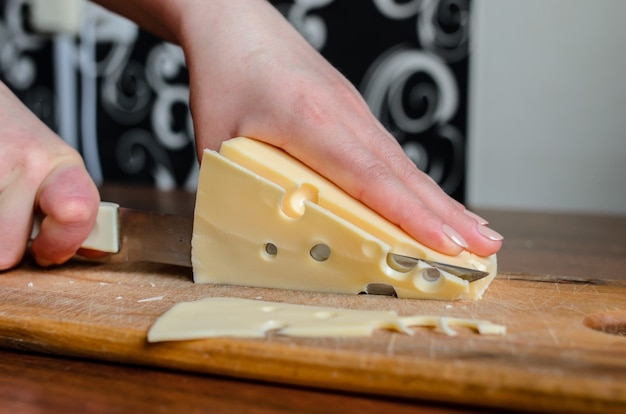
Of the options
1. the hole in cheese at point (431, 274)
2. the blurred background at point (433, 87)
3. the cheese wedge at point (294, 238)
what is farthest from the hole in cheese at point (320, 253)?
the blurred background at point (433, 87)

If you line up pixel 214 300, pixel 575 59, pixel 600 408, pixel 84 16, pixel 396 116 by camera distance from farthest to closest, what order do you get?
pixel 84 16, pixel 396 116, pixel 575 59, pixel 214 300, pixel 600 408

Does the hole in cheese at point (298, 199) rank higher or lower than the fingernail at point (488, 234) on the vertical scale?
lower

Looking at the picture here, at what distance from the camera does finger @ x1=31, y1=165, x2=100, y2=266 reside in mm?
828

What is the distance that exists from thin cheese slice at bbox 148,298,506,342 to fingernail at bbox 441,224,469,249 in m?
0.14

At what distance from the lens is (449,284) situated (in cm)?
75

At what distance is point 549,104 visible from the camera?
200 cm

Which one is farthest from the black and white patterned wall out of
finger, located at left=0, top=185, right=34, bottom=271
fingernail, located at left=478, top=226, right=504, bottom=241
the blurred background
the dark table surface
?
the dark table surface

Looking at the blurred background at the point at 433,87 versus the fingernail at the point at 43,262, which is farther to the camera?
the blurred background at the point at 433,87

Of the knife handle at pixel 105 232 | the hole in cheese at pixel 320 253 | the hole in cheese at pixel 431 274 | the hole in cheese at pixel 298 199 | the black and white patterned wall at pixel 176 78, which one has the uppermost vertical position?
the hole in cheese at pixel 298 199

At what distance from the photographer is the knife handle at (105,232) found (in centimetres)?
90

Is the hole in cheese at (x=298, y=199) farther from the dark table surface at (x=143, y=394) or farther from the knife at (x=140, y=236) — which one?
the dark table surface at (x=143, y=394)

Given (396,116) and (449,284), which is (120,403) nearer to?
(449,284)

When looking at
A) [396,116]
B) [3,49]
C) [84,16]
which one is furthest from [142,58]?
[396,116]

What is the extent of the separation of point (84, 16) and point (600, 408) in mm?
2211
